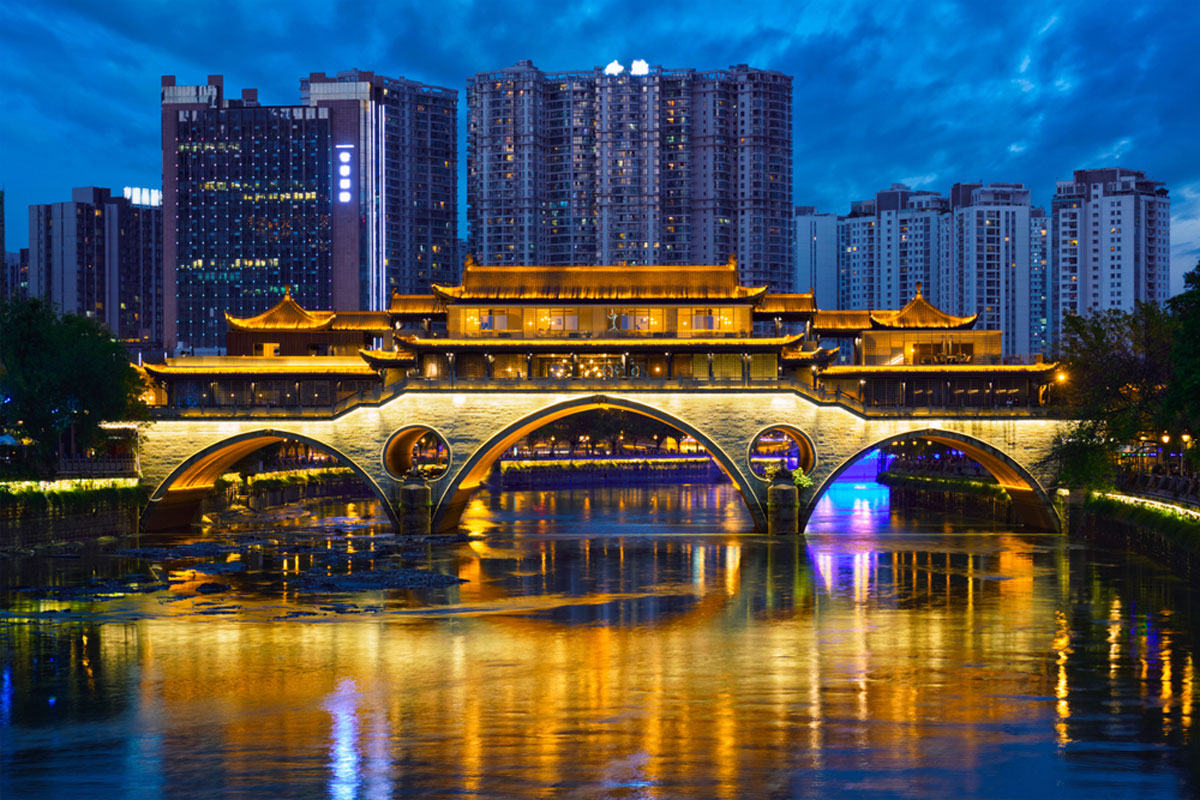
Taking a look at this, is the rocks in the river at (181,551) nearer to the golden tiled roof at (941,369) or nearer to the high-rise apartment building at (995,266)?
the golden tiled roof at (941,369)

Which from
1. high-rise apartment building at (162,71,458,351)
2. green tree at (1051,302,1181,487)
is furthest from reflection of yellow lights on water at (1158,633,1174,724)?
high-rise apartment building at (162,71,458,351)

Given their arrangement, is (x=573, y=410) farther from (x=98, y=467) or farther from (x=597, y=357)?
(x=98, y=467)

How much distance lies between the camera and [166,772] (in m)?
20.8

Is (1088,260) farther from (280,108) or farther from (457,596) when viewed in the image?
(457,596)

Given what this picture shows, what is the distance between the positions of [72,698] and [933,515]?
60.3 metres

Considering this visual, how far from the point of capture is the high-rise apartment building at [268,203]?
160 metres

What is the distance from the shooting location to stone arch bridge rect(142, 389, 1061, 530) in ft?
194

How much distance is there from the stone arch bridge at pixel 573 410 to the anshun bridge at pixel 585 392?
0.23 ft

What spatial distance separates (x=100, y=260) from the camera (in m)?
192

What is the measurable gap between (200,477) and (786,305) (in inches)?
1326

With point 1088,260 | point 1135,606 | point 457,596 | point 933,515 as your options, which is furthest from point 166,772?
point 1088,260

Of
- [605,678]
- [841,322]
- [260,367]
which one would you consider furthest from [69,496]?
[841,322]

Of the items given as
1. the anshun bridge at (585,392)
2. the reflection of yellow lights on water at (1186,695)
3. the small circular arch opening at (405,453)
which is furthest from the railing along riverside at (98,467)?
the reflection of yellow lights on water at (1186,695)

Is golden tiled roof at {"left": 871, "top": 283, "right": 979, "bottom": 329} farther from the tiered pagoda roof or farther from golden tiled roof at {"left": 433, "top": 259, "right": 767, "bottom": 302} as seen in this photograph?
the tiered pagoda roof
